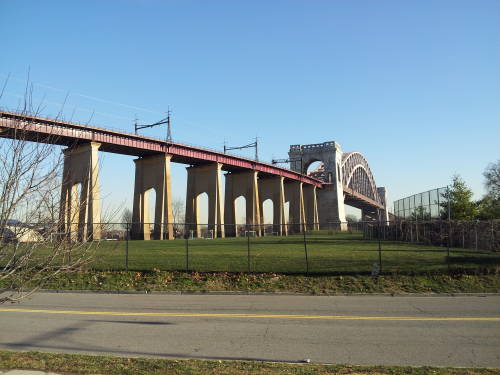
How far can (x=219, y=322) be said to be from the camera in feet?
33.1

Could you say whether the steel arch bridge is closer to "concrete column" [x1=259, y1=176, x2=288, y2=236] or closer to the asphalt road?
"concrete column" [x1=259, y1=176, x2=288, y2=236]

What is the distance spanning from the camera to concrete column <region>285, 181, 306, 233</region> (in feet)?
343

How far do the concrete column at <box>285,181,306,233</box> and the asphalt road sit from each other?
3586 inches

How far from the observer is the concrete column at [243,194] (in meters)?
80.6

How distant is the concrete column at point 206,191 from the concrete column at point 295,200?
37971 mm

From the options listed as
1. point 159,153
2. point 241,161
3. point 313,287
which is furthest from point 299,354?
point 241,161

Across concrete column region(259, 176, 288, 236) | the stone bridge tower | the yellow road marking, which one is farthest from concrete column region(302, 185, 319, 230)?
the yellow road marking

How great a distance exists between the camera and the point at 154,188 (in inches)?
2384

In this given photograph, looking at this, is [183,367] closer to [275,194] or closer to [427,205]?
[427,205]

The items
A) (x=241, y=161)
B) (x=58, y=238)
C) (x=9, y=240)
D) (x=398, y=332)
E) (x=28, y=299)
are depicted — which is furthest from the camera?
(x=241, y=161)

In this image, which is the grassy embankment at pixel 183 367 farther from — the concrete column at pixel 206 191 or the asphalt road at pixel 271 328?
the concrete column at pixel 206 191

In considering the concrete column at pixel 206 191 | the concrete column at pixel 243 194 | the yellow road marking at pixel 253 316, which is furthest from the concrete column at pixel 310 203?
the yellow road marking at pixel 253 316

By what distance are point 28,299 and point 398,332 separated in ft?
38.9

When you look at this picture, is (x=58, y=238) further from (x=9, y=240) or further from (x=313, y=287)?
(x=313, y=287)
